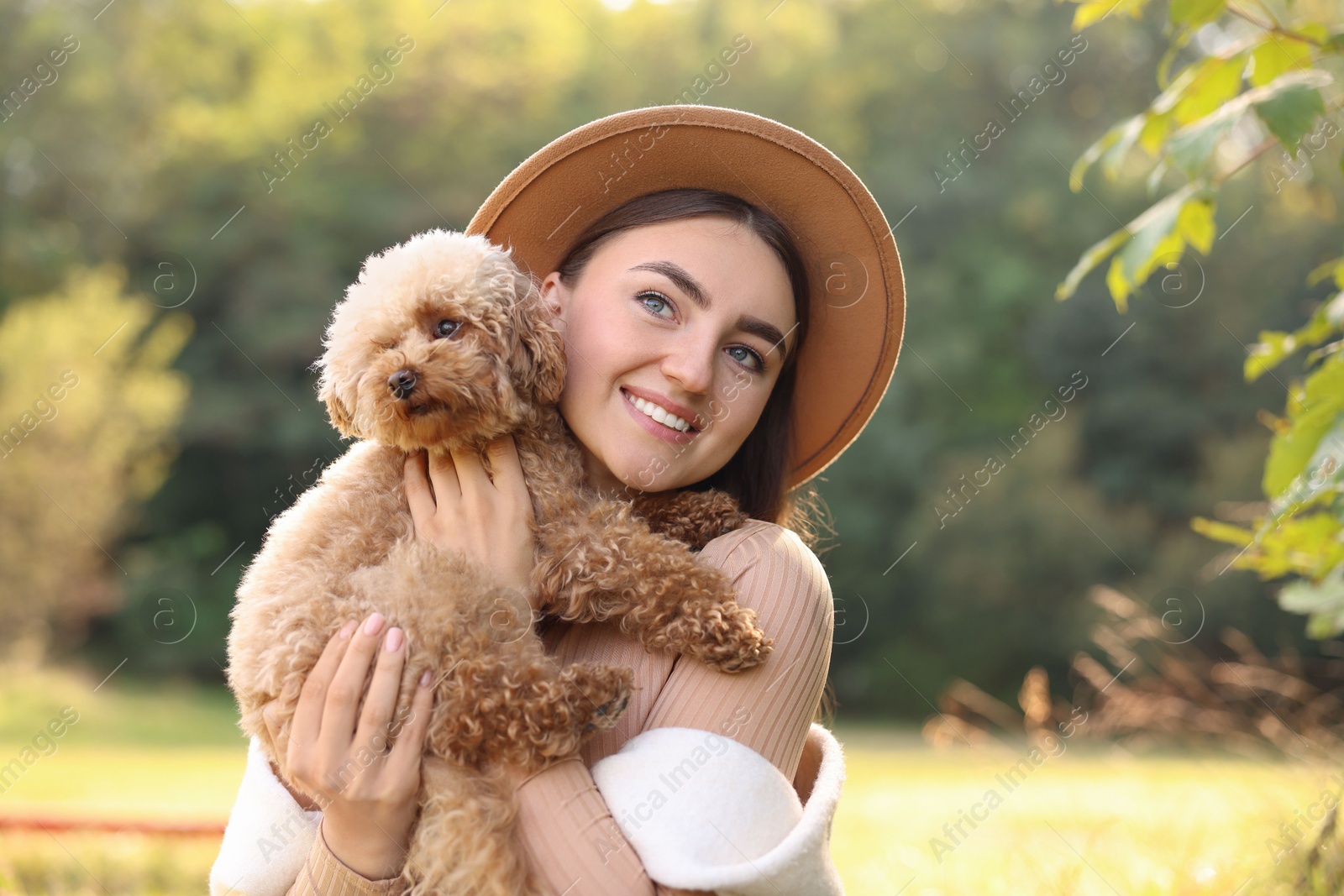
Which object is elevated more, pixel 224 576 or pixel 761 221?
pixel 761 221

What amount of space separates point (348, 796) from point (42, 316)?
19.4m

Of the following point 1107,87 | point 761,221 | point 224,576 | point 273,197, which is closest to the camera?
point 761,221

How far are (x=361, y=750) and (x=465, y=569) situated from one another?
376 mm

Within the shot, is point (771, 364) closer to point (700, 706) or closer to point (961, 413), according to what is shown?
point (700, 706)

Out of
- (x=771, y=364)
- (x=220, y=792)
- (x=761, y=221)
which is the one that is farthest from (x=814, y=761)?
(x=220, y=792)

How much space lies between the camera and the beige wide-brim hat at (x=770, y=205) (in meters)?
2.31

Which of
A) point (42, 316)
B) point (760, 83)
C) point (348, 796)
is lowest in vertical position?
point (42, 316)

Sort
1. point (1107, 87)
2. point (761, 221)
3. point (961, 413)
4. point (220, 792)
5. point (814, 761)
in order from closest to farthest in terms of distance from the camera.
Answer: point (814, 761), point (761, 221), point (220, 792), point (961, 413), point (1107, 87)

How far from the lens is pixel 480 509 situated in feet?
6.81

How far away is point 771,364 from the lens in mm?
2258
